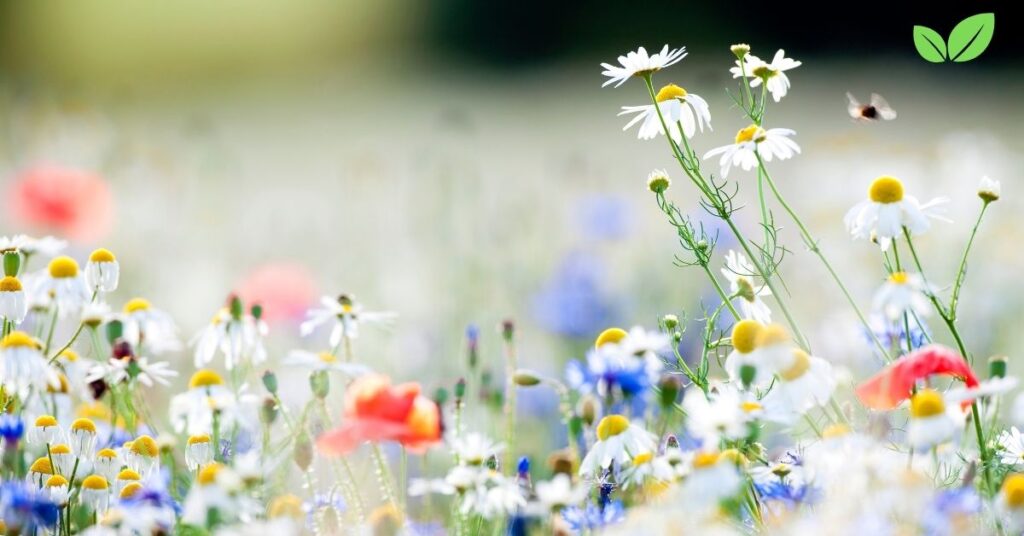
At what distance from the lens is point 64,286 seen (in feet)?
6.97

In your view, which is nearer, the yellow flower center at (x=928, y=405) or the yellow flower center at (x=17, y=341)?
the yellow flower center at (x=928, y=405)

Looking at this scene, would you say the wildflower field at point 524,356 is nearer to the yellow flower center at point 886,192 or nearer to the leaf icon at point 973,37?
the yellow flower center at point 886,192

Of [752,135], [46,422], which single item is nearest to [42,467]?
[46,422]

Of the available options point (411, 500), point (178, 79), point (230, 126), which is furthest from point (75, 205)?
point (178, 79)

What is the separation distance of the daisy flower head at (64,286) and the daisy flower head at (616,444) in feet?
2.69

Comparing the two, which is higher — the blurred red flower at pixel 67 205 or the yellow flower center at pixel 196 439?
the blurred red flower at pixel 67 205

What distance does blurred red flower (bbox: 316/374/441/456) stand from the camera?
164cm

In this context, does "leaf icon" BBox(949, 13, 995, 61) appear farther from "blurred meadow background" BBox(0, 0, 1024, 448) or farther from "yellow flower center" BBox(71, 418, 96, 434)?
"yellow flower center" BBox(71, 418, 96, 434)

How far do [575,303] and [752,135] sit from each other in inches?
73.0

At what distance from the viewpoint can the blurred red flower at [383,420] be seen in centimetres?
164

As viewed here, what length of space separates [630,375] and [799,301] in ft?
7.53

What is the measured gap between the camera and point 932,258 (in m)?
4.73

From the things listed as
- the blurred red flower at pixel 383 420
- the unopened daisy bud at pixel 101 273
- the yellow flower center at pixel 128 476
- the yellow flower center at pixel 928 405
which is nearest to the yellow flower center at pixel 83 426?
the yellow flower center at pixel 128 476

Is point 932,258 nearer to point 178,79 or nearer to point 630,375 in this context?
point 630,375
